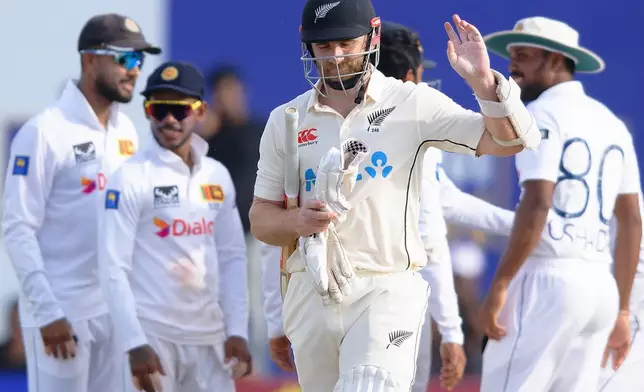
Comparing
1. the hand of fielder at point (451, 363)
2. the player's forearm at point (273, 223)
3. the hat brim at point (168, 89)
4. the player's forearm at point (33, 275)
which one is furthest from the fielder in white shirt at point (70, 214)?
the player's forearm at point (273, 223)

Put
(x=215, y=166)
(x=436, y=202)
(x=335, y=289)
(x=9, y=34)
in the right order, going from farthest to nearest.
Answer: (x=9, y=34)
(x=215, y=166)
(x=436, y=202)
(x=335, y=289)

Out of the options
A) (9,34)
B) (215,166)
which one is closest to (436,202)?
(215,166)

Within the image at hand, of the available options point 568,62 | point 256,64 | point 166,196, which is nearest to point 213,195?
point 166,196

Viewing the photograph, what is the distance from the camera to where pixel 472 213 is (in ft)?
19.3

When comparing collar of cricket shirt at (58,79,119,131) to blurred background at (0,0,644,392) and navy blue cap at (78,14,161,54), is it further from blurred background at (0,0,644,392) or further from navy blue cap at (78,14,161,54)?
blurred background at (0,0,644,392)

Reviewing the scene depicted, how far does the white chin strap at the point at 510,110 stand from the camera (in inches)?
150

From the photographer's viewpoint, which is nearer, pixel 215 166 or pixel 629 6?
pixel 215 166

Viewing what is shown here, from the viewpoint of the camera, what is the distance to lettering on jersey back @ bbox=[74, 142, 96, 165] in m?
6.00

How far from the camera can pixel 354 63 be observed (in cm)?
413

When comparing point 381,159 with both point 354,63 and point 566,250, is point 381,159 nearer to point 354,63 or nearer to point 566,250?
point 354,63

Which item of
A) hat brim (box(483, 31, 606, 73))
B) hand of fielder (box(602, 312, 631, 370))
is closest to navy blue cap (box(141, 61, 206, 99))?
hat brim (box(483, 31, 606, 73))

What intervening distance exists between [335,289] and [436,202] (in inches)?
58.4

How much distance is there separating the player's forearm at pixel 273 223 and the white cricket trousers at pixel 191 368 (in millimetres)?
1475

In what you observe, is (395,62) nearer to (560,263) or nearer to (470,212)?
(470,212)
